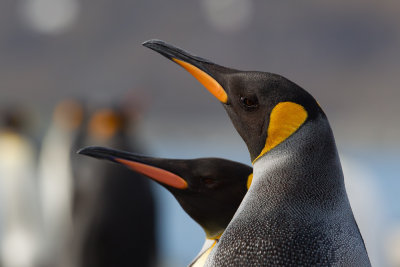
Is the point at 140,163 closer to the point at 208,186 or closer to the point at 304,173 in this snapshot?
the point at 208,186

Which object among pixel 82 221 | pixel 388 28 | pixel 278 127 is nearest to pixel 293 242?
pixel 278 127

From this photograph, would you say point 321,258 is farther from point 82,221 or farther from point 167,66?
point 167,66

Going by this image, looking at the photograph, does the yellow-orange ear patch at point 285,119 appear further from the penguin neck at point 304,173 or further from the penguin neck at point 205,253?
the penguin neck at point 205,253

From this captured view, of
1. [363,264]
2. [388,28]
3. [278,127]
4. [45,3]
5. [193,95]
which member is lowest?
[193,95]

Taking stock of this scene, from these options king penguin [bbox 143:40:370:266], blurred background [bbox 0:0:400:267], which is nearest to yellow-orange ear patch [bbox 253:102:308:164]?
king penguin [bbox 143:40:370:266]

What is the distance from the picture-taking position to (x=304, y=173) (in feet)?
3.46

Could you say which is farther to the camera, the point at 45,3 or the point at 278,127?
the point at 45,3

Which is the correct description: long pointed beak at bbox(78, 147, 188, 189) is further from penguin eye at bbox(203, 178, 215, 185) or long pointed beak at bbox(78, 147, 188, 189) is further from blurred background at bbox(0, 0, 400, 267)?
blurred background at bbox(0, 0, 400, 267)

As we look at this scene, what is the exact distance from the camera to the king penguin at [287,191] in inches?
39.3

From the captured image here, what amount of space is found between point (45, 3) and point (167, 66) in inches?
128

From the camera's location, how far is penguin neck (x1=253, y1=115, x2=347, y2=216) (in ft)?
3.40

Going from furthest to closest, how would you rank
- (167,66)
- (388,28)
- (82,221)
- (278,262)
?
(388,28), (167,66), (82,221), (278,262)

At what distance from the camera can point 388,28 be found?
50.5ft

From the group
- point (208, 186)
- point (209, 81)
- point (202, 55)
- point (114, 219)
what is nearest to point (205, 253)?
point (208, 186)
